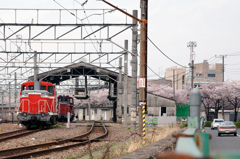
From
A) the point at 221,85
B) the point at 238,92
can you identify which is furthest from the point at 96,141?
the point at 221,85

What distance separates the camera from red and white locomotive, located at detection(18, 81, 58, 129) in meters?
26.4

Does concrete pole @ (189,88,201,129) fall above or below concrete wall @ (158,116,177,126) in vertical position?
above

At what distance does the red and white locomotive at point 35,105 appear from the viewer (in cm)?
2638

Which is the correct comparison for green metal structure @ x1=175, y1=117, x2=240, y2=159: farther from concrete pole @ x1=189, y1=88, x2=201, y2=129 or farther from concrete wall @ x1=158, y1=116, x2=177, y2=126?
concrete wall @ x1=158, y1=116, x2=177, y2=126

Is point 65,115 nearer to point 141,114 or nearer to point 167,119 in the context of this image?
point 167,119

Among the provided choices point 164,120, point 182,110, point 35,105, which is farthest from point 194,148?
point 182,110

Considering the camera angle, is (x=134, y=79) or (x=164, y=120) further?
(x=164, y=120)

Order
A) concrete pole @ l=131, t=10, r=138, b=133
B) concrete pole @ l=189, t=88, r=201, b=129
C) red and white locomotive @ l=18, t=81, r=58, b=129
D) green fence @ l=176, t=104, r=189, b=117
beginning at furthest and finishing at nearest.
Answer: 1. green fence @ l=176, t=104, r=189, b=117
2. red and white locomotive @ l=18, t=81, r=58, b=129
3. concrete pole @ l=131, t=10, r=138, b=133
4. concrete pole @ l=189, t=88, r=201, b=129

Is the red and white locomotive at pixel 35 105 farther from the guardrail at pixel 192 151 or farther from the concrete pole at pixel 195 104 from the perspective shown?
the guardrail at pixel 192 151

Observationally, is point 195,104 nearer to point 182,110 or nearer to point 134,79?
point 134,79

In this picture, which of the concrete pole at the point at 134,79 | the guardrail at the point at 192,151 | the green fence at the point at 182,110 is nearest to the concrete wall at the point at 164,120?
the concrete pole at the point at 134,79

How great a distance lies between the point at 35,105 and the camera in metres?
27.0

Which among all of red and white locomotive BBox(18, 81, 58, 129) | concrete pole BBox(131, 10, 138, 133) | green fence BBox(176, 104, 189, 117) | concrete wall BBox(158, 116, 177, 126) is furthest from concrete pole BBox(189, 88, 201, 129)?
green fence BBox(176, 104, 189, 117)

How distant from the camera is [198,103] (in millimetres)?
16844
